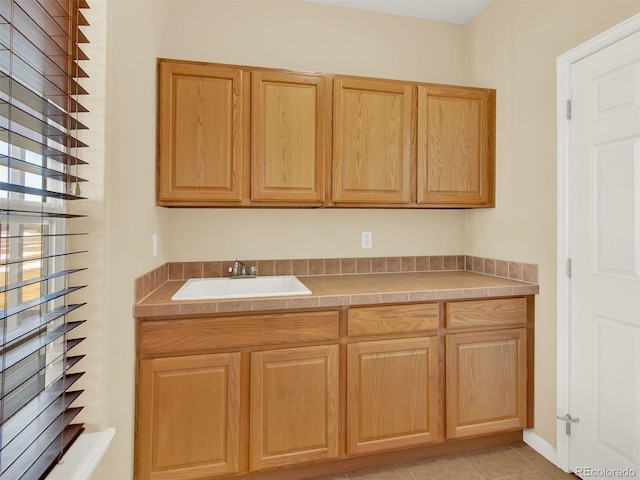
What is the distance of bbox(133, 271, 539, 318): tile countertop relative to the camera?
1.56m

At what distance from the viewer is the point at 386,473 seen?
1839 millimetres

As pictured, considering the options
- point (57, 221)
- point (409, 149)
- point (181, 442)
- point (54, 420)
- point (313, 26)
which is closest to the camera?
point (54, 420)

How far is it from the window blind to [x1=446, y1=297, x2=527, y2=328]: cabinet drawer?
5.50ft

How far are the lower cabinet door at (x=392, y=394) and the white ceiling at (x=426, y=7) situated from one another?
7.12ft

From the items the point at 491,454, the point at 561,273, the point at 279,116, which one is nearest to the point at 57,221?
the point at 279,116

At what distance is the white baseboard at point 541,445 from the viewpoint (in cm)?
189

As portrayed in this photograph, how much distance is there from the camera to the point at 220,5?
87.3 inches

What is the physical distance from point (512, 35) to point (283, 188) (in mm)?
1683

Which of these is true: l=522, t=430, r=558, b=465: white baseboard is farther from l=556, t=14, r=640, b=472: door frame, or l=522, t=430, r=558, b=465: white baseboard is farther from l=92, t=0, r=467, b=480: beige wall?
l=92, t=0, r=467, b=480: beige wall

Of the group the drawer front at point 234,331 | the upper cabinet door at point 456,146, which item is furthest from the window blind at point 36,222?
the upper cabinet door at point 456,146

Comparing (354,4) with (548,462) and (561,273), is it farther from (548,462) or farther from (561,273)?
(548,462)

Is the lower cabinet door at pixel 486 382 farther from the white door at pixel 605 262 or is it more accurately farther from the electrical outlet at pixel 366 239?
the electrical outlet at pixel 366 239

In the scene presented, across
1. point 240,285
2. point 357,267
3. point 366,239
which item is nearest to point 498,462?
point 357,267

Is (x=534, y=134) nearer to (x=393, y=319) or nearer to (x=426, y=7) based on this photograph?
(x=426, y=7)
